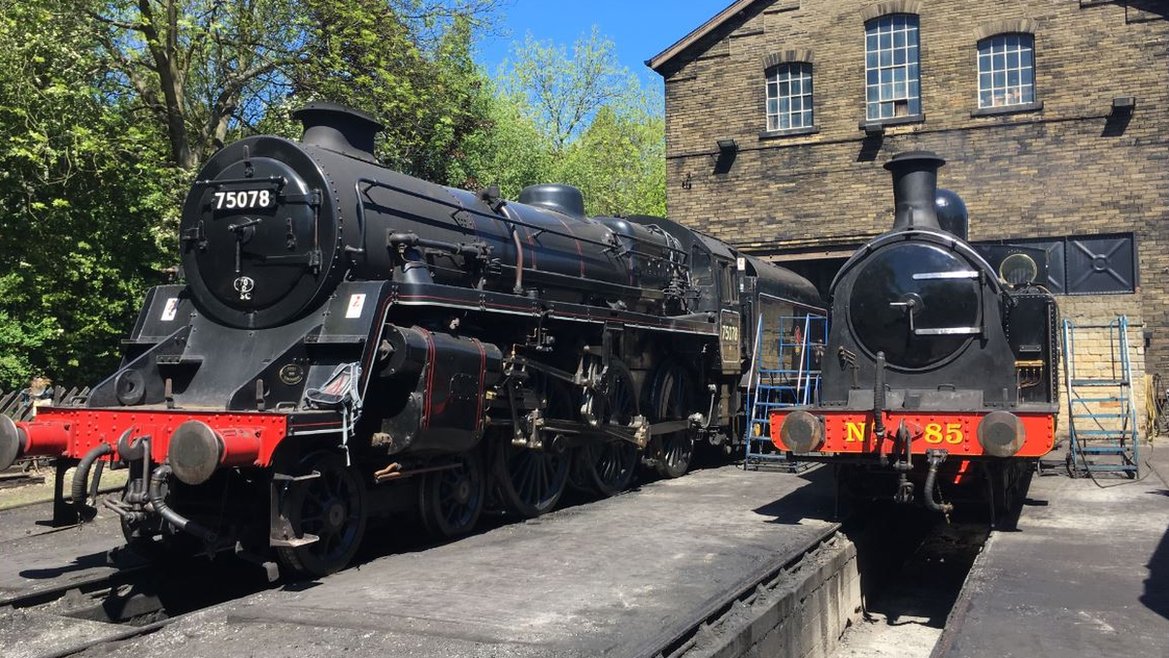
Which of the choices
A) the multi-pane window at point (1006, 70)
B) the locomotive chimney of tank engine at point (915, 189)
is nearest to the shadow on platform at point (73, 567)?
the locomotive chimney of tank engine at point (915, 189)

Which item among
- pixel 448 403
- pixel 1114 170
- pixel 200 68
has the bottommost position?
pixel 448 403

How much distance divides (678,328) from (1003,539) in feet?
14.1

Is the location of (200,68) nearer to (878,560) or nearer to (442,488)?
(442,488)

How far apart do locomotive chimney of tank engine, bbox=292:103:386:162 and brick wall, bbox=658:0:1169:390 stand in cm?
1093

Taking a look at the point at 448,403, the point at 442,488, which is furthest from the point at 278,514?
the point at 442,488

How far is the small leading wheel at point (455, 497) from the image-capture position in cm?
704

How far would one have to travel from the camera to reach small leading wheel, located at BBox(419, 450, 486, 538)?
7.04 meters

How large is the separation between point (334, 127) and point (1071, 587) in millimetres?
5856

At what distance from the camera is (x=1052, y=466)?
405 inches

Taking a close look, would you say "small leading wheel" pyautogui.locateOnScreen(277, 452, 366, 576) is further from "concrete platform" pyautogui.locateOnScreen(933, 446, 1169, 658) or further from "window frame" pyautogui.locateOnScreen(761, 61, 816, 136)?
"window frame" pyautogui.locateOnScreen(761, 61, 816, 136)

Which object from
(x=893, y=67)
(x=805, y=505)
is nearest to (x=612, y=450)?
(x=805, y=505)

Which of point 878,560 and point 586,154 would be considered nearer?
point 878,560

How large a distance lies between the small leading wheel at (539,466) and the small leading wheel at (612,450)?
0.36 metres

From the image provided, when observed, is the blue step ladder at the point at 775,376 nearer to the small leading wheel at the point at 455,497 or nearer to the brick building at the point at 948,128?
the brick building at the point at 948,128
